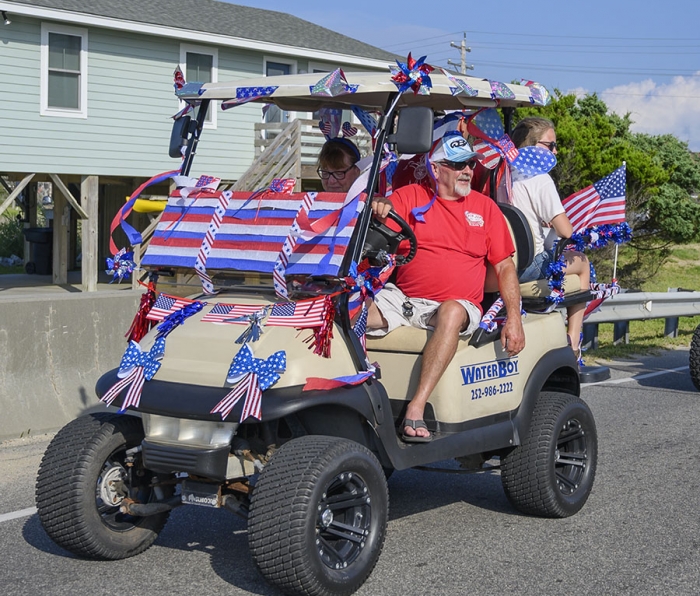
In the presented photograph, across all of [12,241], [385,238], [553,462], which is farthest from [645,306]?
[12,241]

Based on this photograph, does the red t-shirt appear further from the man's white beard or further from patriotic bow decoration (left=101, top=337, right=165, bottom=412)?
patriotic bow decoration (left=101, top=337, right=165, bottom=412)

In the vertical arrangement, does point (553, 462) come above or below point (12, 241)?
below

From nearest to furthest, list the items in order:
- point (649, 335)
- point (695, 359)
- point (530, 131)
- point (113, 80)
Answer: point (530, 131), point (695, 359), point (649, 335), point (113, 80)

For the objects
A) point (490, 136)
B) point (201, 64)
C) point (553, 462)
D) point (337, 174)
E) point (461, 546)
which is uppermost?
point (201, 64)

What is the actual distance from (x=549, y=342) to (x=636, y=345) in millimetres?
7905

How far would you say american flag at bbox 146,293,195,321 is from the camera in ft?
16.2

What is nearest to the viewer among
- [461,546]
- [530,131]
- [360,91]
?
[360,91]

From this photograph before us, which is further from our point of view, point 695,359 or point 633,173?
point 633,173

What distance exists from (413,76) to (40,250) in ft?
75.2

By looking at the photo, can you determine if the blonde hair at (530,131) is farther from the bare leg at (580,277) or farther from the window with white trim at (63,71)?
the window with white trim at (63,71)

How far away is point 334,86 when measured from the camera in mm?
4859

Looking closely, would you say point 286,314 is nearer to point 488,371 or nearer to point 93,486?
point 93,486

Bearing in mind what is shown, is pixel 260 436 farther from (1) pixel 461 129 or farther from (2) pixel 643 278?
(2) pixel 643 278

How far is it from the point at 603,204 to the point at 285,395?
11.7ft
